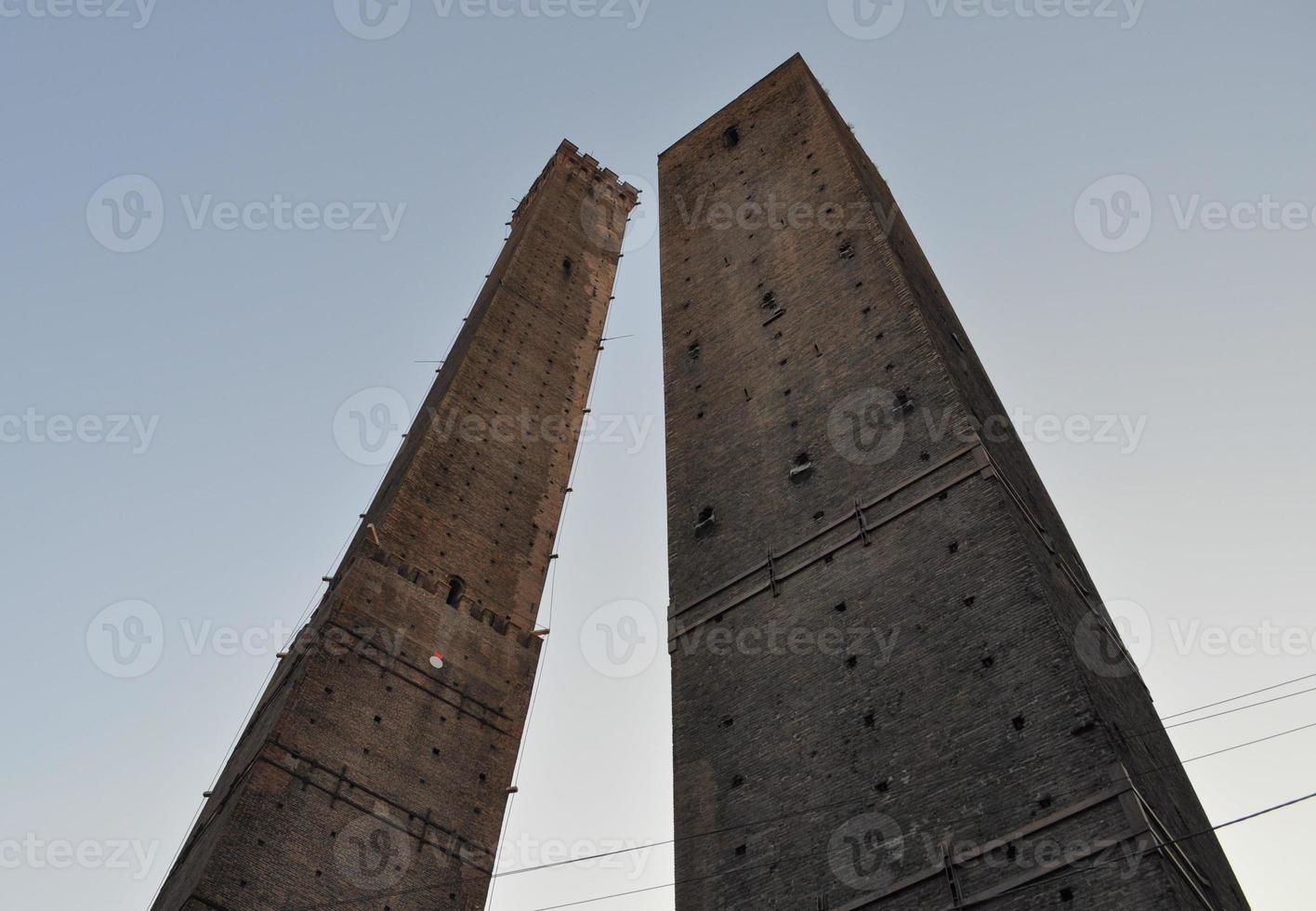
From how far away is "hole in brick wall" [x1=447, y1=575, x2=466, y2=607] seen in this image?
20.4 m

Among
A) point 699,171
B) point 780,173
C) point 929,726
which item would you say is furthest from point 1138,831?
point 699,171

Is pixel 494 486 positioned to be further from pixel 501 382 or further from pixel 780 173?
pixel 780 173

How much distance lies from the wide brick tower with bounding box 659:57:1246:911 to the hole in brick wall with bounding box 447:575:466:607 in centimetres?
597

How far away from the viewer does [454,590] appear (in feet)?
67.7

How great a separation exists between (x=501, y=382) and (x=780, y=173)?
8.53 m
